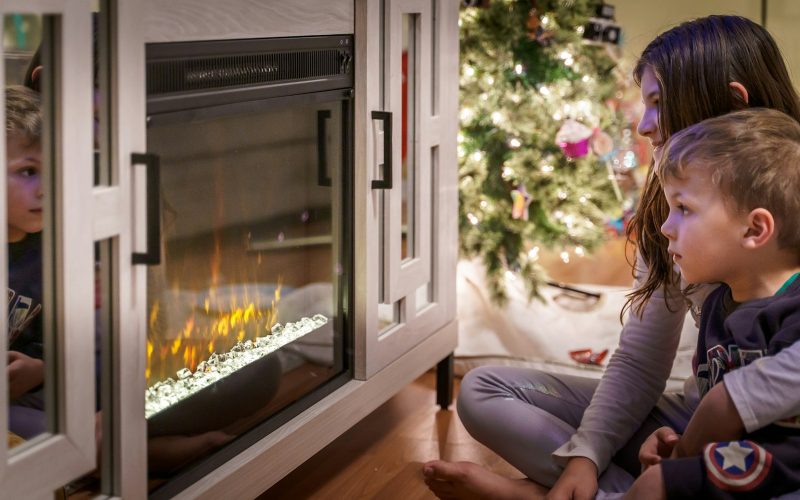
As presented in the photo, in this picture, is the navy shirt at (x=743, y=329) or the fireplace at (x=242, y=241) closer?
the navy shirt at (x=743, y=329)

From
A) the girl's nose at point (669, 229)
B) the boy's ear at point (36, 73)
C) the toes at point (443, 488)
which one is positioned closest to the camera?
the boy's ear at point (36, 73)

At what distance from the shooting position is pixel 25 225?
121 centimetres

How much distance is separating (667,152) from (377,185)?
632 mm

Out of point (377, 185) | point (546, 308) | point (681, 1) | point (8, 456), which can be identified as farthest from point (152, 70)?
point (681, 1)

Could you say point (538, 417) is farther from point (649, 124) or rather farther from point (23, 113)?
point (23, 113)

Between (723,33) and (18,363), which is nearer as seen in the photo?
(18,363)

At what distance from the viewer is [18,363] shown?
1.24 metres

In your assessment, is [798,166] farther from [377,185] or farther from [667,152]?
[377,185]

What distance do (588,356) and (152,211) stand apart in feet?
5.55

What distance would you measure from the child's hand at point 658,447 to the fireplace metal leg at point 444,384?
3.06 ft

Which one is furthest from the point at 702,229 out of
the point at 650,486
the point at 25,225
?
the point at 25,225

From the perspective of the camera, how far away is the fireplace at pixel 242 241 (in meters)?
1.48

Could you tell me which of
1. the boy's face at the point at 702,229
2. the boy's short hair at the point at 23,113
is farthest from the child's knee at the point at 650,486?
the boy's short hair at the point at 23,113

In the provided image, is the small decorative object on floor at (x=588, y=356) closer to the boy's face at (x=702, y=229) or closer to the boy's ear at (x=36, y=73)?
the boy's face at (x=702, y=229)
